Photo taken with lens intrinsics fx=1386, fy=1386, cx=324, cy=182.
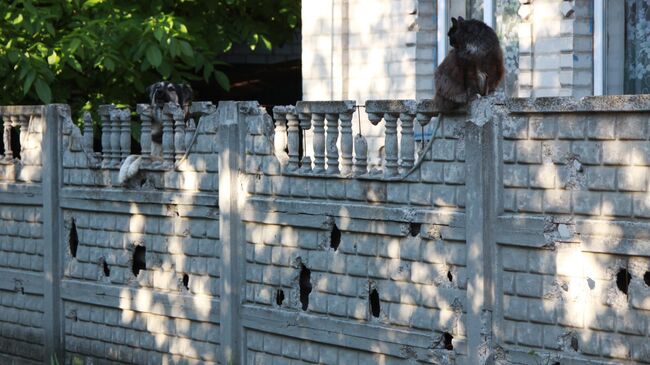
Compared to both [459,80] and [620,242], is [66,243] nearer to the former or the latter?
[459,80]

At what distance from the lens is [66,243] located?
12.7m

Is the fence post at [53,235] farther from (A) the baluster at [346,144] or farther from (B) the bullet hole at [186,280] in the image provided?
(A) the baluster at [346,144]

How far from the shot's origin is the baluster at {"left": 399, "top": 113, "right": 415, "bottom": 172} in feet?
31.1

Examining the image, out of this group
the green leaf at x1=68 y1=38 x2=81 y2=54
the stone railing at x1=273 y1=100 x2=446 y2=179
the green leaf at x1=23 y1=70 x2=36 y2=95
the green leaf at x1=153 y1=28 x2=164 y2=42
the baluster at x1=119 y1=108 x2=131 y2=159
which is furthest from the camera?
the green leaf at x1=153 y1=28 x2=164 y2=42

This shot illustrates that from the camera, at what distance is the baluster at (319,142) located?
10180 millimetres

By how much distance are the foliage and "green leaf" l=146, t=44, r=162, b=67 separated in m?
0.01

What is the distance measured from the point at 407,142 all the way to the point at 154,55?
6.70 m

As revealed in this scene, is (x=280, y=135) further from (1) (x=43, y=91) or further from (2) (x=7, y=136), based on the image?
(1) (x=43, y=91)

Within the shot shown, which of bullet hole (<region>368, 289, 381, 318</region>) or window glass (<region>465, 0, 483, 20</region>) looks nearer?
bullet hole (<region>368, 289, 381, 318</region>)

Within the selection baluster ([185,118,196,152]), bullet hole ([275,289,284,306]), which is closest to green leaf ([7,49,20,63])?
baluster ([185,118,196,152])

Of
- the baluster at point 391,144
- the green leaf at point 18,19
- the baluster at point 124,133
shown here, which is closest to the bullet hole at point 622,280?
the baluster at point 391,144

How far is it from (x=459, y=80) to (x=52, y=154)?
4904mm

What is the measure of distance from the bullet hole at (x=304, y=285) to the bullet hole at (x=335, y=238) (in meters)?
0.35

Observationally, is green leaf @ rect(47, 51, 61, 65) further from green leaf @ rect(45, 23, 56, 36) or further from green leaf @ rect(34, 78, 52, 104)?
green leaf @ rect(34, 78, 52, 104)
